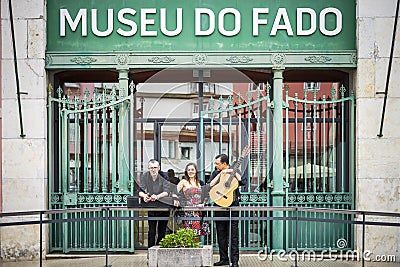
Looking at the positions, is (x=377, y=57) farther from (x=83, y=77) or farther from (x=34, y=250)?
(x=34, y=250)

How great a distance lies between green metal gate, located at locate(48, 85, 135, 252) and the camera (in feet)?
42.2

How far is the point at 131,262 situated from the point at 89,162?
214 cm

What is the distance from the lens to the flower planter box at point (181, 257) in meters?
10.6

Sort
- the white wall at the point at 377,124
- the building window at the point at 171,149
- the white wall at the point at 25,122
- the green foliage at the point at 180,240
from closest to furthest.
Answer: the green foliage at the point at 180,240 < the white wall at the point at 377,124 < the white wall at the point at 25,122 < the building window at the point at 171,149

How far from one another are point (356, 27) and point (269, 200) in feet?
10.8

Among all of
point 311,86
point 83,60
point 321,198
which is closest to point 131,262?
point 321,198

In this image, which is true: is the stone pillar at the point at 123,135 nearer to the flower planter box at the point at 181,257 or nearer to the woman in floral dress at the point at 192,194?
the woman in floral dress at the point at 192,194

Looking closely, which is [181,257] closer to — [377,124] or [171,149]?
[171,149]

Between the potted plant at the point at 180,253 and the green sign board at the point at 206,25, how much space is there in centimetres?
362

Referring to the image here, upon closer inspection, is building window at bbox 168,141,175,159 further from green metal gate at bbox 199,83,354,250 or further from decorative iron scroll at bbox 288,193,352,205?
decorative iron scroll at bbox 288,193,352,205

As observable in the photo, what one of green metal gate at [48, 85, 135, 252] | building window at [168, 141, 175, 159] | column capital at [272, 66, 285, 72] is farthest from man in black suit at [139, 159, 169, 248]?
column capital at [272, 66, 285, 72]

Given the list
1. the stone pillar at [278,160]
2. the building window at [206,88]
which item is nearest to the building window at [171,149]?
the building window at [206,88]

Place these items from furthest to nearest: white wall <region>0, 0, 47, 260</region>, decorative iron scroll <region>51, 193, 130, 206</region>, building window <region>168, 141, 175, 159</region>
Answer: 1. building window <region>168, 141, 175, 159</region>
2. decorative iron scroll <region>51, 193, 130, 206</region>
3. white wall <region>0, 0, 47, 260</region>

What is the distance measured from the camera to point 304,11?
1273cm
